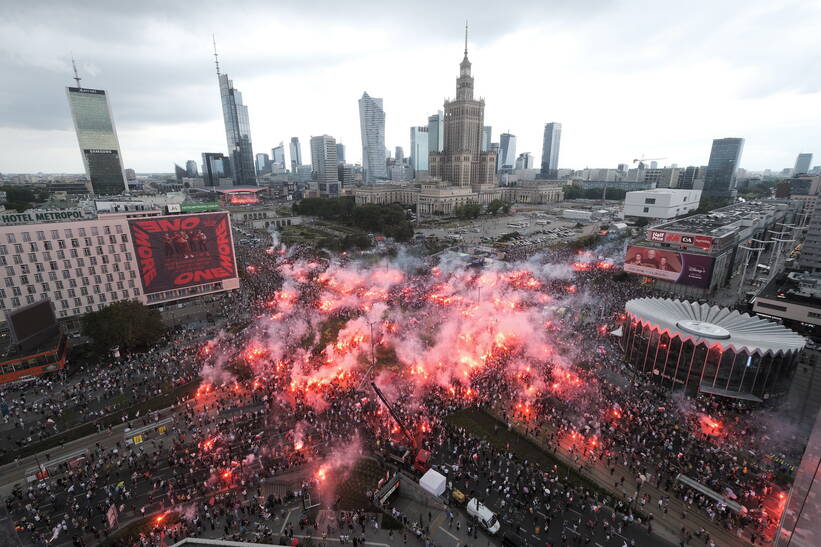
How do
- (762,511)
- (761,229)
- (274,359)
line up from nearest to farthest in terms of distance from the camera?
(762,511), (274,359), (761,229)

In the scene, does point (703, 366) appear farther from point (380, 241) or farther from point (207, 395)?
point (380, 241)

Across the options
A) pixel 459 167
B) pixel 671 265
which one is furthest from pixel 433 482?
pixel 459 167

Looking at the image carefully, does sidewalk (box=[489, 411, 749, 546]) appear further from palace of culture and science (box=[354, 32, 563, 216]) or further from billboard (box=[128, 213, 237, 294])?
palace of culture and science (box=[354, 32, 563, 216])

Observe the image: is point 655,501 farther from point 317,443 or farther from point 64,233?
point 64,233

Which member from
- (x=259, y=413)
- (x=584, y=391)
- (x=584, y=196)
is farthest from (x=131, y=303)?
(x=584, y=196)

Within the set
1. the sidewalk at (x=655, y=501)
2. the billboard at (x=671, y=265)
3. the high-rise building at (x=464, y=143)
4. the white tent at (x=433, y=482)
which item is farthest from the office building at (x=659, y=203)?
the white tent at (x=433, y=482)
